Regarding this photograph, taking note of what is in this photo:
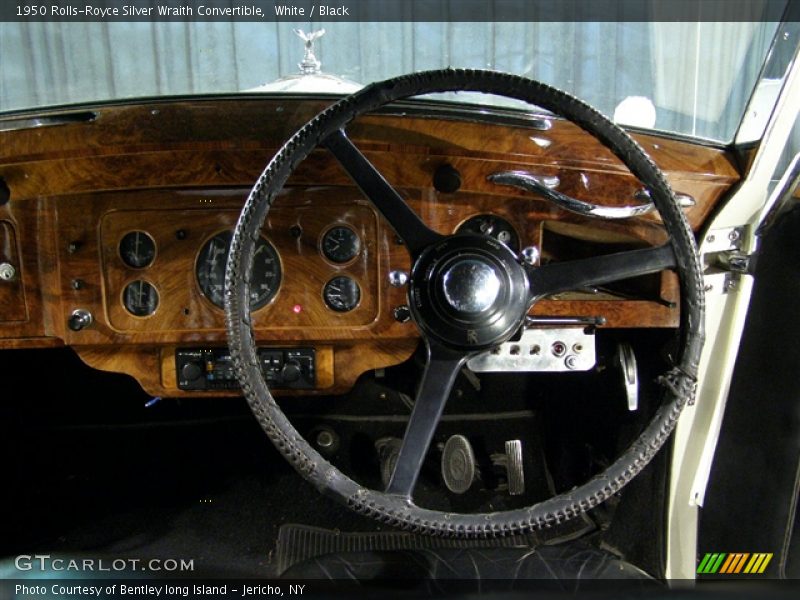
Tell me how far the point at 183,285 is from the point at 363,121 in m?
0.58

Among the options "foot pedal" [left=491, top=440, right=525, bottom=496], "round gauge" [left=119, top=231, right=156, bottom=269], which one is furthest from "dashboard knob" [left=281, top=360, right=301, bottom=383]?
"foot pedal" [left=491, top=440, right=525, bottom=496]

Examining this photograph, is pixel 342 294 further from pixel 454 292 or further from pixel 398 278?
pixel 454 292

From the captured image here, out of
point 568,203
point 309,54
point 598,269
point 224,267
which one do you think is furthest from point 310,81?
point 598,269

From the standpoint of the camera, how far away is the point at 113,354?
6.03ft

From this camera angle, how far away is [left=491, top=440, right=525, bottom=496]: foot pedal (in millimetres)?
2195

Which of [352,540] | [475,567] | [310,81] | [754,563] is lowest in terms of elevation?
[352,540]

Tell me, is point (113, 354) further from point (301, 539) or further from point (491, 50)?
point (491, 50)

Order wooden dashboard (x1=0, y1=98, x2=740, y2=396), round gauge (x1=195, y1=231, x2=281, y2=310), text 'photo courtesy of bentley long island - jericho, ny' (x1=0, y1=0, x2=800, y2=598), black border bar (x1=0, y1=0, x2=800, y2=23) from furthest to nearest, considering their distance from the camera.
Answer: black border bar (x1=0, y1=0, x2=800, y2=23)
round gauge (x1=195, y1=231, x2=281, y2=310)
wooden dashboard (x1=0, y1=98, x2=740, y2=396)
text 'photo courtesy of bentley long island - jericho, ny' (x1=0, y1=0, x2=800, y2=598)

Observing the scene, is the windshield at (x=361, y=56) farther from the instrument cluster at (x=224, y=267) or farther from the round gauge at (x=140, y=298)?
the round gauge at (x=140, y=298)

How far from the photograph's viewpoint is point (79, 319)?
1711 mm

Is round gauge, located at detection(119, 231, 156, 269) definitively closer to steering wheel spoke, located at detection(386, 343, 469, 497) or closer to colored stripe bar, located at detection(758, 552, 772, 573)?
steering wheel spoke, located at detection(386, 343, 469, 497)

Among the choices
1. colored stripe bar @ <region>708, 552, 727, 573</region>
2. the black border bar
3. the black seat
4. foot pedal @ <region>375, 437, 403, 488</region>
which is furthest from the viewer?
foot pedal @ <region>375, 437, 403, 488</region>

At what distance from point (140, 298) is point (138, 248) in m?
0.12

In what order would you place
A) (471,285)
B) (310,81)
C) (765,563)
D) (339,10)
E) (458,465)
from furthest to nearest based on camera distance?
1. (458,465)
2. (339,10)
3. (310,81)
4. (765,563)
5. (471,285)
